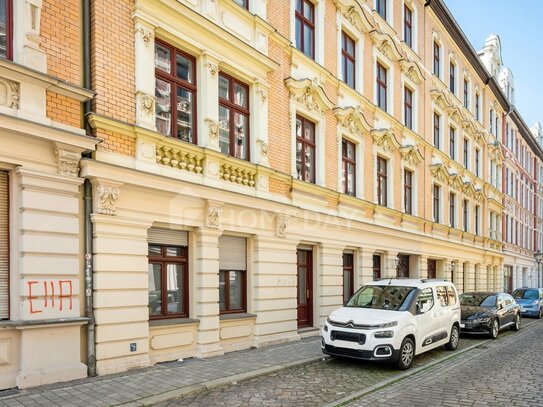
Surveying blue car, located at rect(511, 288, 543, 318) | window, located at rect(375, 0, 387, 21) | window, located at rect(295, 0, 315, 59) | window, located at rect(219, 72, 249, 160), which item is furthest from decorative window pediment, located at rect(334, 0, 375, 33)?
blue car, located at rect(511, 288, 543, 318)

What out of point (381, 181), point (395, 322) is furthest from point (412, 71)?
point (395, 322)

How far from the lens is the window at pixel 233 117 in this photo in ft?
38.2

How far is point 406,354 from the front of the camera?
32.8 feet

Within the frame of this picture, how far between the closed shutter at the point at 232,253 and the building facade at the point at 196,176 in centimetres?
4

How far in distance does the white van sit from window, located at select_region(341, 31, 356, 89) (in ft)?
25.6

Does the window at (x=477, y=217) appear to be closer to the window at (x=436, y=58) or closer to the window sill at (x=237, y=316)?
the window at (x=436, y=58)

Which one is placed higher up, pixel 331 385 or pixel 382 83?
pixel 382 83

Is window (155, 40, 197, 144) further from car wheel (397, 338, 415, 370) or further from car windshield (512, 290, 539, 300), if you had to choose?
car windshield (512, 290, 539, 300)

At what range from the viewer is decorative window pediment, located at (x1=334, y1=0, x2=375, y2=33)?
16047mm

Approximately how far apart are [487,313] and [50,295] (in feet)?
40.8

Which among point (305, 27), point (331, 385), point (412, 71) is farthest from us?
point (412, 71)

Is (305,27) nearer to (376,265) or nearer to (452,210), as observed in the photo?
(376,265)

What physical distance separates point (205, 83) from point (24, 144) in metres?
4.37

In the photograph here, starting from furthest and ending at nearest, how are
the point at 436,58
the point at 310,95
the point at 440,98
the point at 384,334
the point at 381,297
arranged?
1. the point at 436,58
2. the point at 440,98
3. the point at 310,95
4. the point at 381,297
5. the point at 384,334
